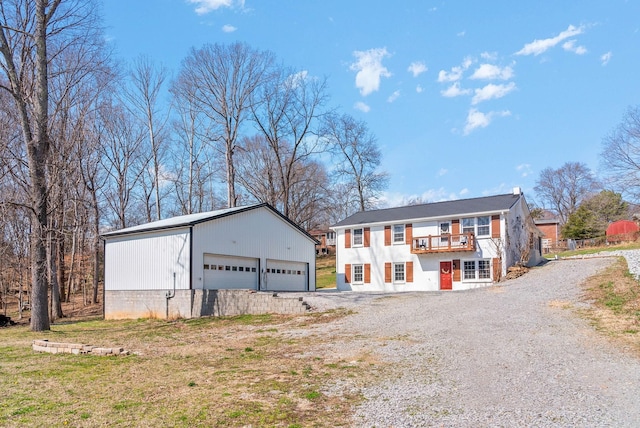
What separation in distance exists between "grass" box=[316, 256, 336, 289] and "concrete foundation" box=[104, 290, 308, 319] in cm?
1642

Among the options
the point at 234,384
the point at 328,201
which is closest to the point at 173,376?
the point at 234,384

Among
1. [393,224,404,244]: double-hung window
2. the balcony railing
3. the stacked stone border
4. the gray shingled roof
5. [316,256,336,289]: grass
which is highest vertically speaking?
the gray shingled roof

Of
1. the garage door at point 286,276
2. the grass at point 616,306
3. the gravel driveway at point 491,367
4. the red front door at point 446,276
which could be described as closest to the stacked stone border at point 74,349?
the gravel driveway at point 491,367

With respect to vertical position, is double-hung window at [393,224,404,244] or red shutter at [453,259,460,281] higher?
double-hung window at [393,224,404,244]

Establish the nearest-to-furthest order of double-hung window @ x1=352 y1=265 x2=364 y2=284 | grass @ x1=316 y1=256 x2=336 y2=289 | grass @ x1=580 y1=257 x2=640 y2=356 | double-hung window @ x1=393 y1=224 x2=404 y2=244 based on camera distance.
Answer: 1. grass @ x1=580 y1=257 x2=640 y2=356
2. double-hung window @ x1=393 y1=224 x2=404 y2=244
3. double-hung window @ x1=352 y1=265 x2=364 y2=284
4. grass @ x1=316 y1=256 x2=336 y2=289

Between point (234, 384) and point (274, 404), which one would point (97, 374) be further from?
point (274, 404)

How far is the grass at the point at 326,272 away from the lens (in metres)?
38.1

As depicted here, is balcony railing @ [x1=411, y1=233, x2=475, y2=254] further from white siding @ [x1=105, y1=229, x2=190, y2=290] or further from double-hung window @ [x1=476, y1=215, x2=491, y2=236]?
white siding @ [x1=105, y1=229, x2=190, y2=290]

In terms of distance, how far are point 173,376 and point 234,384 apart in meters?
1.45

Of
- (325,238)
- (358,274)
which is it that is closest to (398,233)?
(358,274)

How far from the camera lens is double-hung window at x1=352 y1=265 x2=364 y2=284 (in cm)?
3029

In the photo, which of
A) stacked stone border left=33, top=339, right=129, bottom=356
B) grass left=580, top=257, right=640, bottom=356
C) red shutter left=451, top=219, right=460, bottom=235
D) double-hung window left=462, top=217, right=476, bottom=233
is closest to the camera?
grass left=580, top=257, right=640, bottom=356

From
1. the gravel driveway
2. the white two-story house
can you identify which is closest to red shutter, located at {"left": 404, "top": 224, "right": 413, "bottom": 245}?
the white two-story house

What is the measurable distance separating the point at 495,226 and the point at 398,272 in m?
6.35
